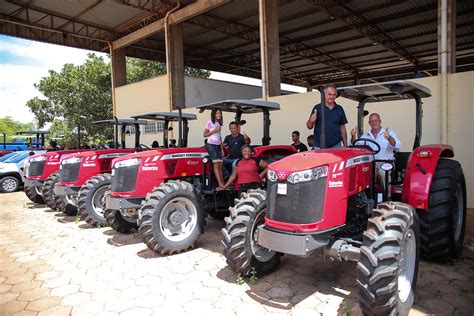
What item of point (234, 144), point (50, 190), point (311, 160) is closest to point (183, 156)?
point (234, 144)

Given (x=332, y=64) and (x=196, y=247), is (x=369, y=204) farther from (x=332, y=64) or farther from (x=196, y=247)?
(x=332, y=64)

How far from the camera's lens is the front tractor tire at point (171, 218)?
5113 millimetres

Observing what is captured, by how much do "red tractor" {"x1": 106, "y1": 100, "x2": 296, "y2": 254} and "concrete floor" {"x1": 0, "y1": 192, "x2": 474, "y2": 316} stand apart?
1.22 feet

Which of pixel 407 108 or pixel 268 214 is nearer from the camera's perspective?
pixel 268 214

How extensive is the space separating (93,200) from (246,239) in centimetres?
445

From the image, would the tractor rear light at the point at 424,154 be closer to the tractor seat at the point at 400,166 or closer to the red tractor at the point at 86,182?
the tractor seat at the point at 400,166

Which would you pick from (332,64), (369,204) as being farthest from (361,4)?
(369,204)

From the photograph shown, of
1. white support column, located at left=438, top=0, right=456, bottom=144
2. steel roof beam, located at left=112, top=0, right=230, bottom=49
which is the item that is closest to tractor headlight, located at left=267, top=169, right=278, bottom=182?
white support column, located at left=438, top=0, right=456, bottom=144

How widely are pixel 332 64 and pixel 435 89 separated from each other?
49.9 ft

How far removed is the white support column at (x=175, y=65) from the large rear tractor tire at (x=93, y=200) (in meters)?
7.18

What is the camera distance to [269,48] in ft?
35.4

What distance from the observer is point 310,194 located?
3445mm

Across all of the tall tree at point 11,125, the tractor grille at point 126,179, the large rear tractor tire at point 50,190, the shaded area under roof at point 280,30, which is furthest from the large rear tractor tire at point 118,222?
the tall tree at point 11,125

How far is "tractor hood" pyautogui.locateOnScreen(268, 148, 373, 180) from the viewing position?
352 centimetres
